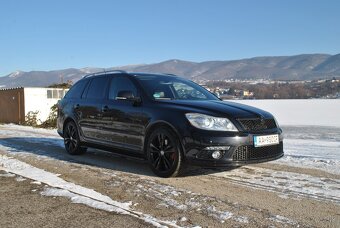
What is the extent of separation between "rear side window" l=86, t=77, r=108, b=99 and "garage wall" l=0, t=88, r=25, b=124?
723 inches

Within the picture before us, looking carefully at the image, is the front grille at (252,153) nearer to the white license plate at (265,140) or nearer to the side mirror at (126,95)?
the white license plate at (265,140)

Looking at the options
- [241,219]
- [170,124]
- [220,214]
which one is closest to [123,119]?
[170,124]

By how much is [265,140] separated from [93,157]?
359 cm

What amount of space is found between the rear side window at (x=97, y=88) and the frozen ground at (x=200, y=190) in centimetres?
116

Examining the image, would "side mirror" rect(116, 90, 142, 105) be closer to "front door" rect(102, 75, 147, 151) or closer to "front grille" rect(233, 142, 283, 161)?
"front door" rect(102, 75, 147, 151)

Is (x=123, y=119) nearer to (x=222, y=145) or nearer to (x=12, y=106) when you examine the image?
(x=222, y=145)

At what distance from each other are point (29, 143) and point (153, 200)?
649 centimetres

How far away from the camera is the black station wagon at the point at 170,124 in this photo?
5.35 m

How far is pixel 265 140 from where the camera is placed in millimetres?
5551

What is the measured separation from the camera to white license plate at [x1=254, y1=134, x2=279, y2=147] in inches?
214

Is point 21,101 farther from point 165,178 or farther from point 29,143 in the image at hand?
point 165,178

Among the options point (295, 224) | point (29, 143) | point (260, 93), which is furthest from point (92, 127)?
point (260, 93)

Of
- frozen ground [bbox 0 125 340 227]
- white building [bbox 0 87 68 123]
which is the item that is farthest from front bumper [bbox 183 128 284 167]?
white building [bbox 0 87 68 123]

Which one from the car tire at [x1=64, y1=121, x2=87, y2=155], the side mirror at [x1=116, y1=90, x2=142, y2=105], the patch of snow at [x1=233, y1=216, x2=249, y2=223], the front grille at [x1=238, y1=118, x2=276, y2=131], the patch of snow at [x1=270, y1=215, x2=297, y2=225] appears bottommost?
the patch of snow at [x1=270, y1=215, x2=297, y2=225]
